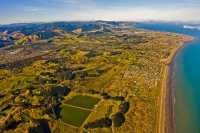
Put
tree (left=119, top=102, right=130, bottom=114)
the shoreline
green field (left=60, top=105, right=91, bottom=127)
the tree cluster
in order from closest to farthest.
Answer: the shoreline
the tree cluster
green field (left=60, top=105, right=91, bottom=127)
tree (left=119, top=102, right=130, bottom=114)

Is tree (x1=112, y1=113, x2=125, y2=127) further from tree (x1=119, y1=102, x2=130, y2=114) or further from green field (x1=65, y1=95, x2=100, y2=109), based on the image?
green field (x1=65, y1=95, x2=100, y2=109)

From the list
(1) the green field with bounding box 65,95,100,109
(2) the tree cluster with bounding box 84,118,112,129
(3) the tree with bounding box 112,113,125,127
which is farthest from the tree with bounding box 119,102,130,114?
(1) the green field with bounding box 65,95,100,109

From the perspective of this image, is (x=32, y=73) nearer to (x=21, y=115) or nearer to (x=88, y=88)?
(x=88, y=88)

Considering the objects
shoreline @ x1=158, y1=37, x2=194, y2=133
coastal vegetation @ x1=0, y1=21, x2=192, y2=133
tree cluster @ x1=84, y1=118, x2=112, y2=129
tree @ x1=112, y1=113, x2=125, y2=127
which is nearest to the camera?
shoreline @ x1=158, y1=37, x2=194, y2=133

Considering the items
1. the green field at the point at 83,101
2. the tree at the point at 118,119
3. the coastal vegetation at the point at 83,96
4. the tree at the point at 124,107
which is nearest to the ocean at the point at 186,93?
the coastal vegetation at the point at 83,96

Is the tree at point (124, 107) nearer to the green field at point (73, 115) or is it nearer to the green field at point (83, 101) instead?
the green field at point (83, 101)

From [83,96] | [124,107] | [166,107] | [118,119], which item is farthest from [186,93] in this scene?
[83,96]
